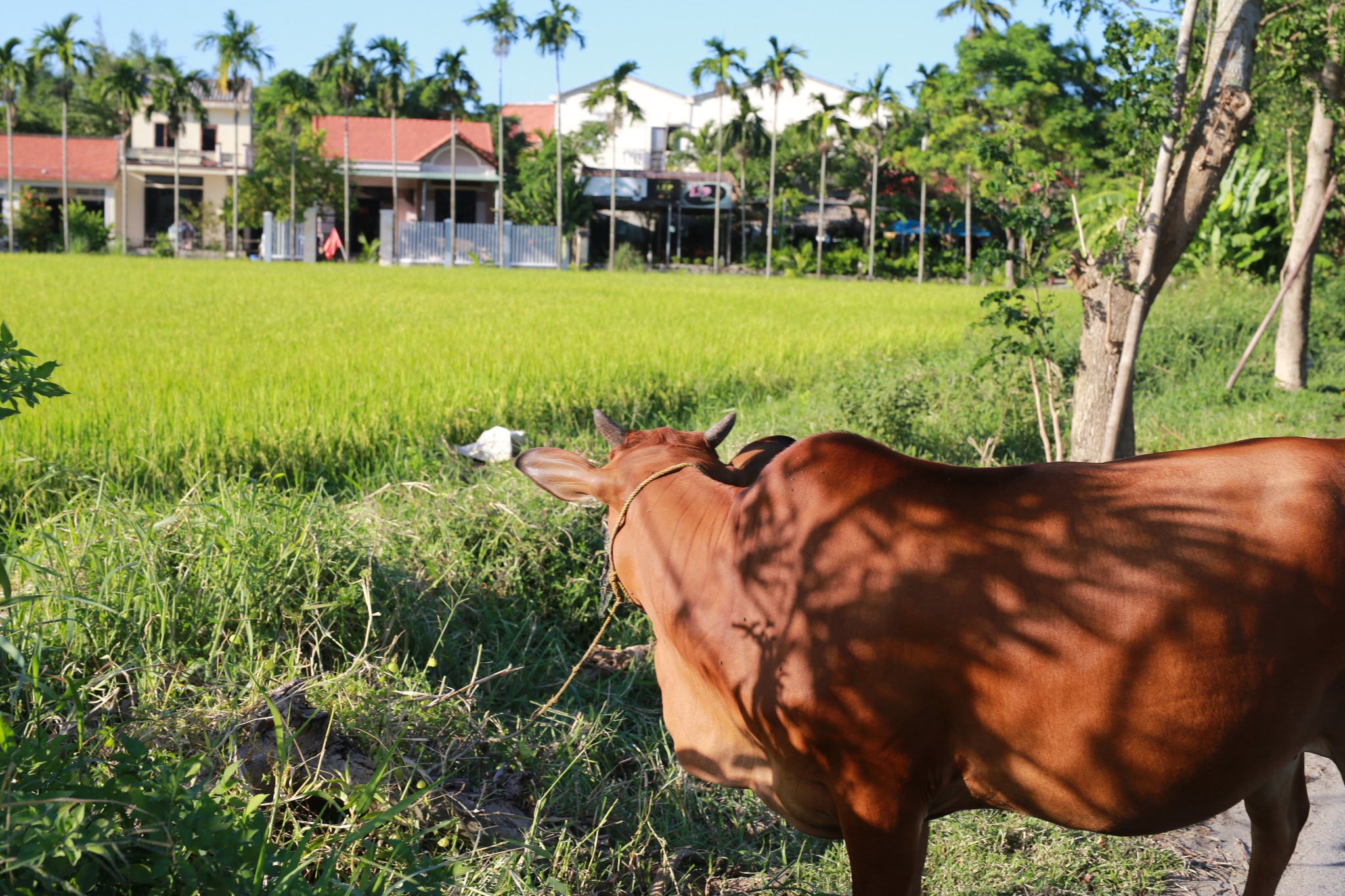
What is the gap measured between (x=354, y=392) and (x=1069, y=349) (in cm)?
589

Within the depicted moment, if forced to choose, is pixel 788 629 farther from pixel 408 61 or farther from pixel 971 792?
pixel 408 61

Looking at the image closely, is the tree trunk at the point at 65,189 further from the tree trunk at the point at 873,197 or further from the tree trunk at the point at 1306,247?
the tree trunk at the point at 1306,247

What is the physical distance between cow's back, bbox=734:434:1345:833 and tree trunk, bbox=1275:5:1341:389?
758 cm

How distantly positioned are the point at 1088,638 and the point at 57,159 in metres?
43.6

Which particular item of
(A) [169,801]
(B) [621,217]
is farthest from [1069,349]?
(B) [621,217]

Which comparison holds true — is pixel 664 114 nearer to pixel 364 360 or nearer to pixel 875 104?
pixel 875 104

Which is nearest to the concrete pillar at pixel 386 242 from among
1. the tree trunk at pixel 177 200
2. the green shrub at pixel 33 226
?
the tree trunk at pixel 177 200

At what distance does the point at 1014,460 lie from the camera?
6438 millimetres

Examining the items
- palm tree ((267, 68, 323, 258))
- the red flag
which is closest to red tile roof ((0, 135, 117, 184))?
palm tree ((267, 68, 323, 258))

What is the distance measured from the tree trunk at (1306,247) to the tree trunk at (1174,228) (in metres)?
4.09

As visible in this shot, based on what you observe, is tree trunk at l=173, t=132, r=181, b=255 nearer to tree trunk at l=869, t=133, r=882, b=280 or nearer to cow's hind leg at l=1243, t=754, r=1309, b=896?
tree trunk at l=869, t=133, r=882, b=280

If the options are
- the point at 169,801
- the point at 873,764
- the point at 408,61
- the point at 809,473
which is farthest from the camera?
the point at 408,61

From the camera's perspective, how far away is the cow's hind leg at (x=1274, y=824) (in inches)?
89.4

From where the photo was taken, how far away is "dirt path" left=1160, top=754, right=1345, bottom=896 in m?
2.66
